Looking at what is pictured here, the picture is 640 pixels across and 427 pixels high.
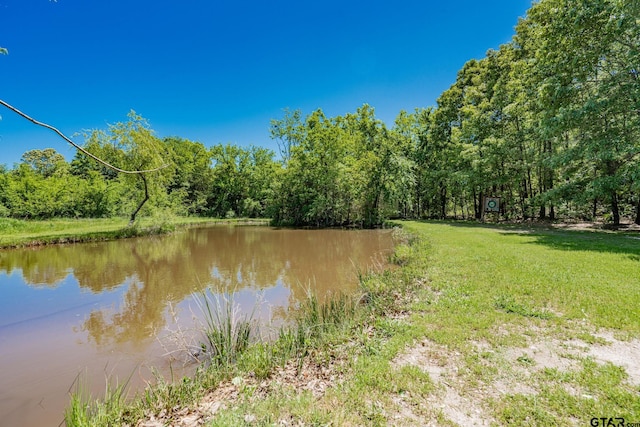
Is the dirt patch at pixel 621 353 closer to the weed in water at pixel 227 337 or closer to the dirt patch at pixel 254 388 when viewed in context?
the dirt patch at pixel 254 388

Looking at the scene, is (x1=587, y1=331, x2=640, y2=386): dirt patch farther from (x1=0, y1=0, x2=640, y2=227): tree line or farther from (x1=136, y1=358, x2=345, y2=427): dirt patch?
(x1=0, y1=0, x2=640, y2=227): tree line

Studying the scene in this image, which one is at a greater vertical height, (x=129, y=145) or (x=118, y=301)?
(x=129, y=145)

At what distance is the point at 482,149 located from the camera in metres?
20.8

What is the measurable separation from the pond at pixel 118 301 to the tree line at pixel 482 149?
17.8ft

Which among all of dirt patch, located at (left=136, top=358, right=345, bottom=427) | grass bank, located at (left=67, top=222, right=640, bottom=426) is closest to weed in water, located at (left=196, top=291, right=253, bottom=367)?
grass bank, located at (left=67, top=222, right=640, bottom=426)

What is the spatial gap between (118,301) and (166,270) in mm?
3500

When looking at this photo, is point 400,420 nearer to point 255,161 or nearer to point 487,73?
point 487,73

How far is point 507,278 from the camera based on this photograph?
6348 mm

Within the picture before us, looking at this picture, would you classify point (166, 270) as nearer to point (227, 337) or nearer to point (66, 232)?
point (227, 337)

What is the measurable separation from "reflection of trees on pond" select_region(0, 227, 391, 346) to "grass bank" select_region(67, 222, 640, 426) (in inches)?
94.2

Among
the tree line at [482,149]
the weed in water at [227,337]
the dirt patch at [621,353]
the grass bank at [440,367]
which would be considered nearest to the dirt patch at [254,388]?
the grass bank at [440,367]


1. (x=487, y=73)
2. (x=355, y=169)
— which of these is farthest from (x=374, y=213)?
(x=487, y=73)

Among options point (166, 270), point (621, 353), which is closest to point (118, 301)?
point (166, 270)

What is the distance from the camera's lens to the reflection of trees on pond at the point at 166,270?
693 centimetres
